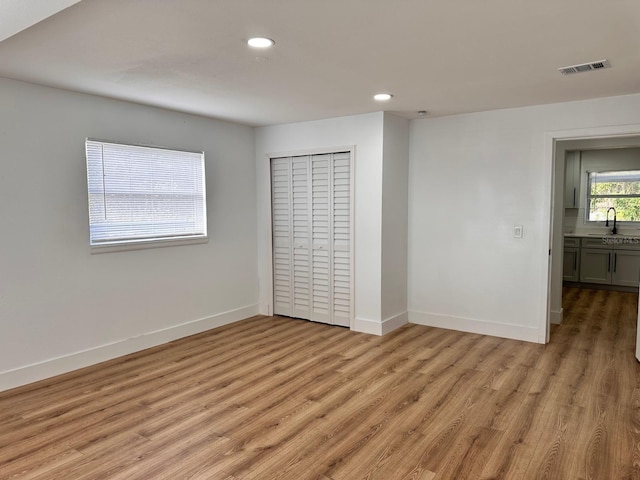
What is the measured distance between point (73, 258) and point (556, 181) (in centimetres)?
486

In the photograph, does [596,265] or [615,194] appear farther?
[615,194]

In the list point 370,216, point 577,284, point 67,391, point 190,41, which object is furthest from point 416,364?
point 577,284

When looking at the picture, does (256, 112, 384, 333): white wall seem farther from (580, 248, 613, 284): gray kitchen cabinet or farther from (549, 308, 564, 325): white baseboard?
(580, 248, 613, 284): gray kitchen cabinet

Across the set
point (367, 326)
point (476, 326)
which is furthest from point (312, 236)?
point (476, 326)

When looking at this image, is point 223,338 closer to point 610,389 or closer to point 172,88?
point 172,88

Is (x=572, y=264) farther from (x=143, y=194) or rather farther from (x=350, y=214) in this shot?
(x=143, y=194)

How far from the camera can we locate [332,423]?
278 cm

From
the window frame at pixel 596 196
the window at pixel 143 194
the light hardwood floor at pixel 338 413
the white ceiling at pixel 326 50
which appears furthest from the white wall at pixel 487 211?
the window frame at pixel 596 196

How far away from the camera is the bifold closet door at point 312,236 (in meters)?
4.87

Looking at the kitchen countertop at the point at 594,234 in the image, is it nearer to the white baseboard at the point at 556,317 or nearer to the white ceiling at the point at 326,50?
the white baseboard at the point at 556,317

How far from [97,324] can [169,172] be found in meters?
1.62

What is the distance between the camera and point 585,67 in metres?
2.98

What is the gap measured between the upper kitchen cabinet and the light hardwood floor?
11.4ft

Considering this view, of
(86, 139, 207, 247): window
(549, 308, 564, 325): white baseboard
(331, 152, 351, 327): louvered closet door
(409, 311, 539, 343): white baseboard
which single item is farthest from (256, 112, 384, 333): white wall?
(549, 308, 564, 325): white baseboard
